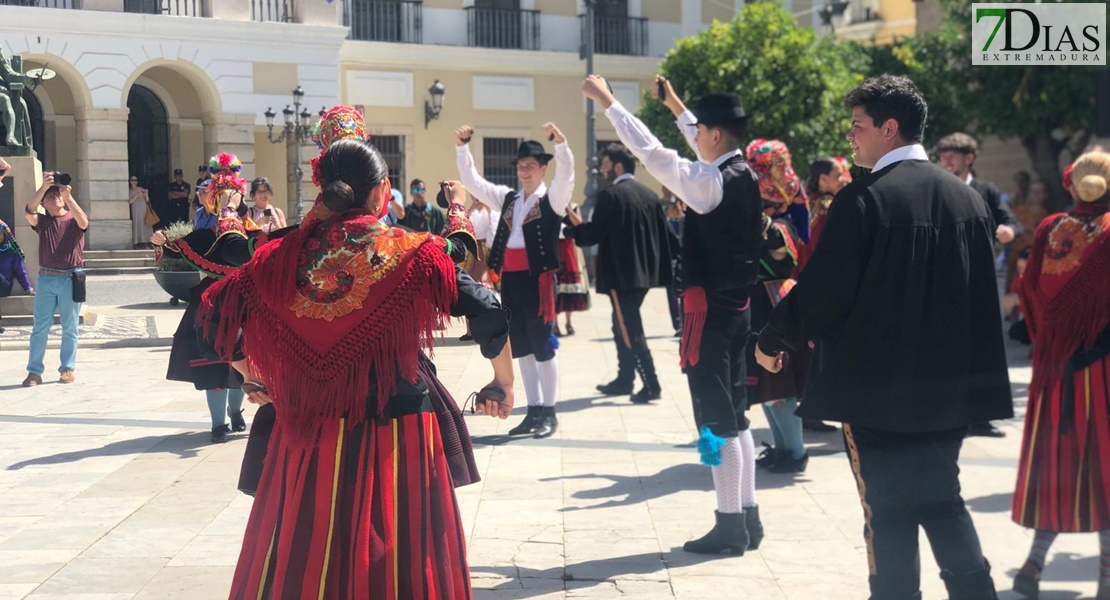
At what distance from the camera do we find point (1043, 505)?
15.2 feet

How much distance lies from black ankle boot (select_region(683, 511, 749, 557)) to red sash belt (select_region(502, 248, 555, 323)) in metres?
2.99

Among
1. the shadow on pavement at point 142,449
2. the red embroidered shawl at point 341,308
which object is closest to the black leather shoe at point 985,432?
the shadow on pavement at point 142,449

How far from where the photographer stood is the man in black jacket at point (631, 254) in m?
9.05

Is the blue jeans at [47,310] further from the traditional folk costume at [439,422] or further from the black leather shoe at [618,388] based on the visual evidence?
the traditional folk costume at [439,422]

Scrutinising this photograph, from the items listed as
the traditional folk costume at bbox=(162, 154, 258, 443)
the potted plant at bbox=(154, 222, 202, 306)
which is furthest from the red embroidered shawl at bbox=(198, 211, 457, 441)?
the potted plant at bbox=(154, 222, 202, 306)

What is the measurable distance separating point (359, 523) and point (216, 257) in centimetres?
137

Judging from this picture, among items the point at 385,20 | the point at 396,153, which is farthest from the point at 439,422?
the point at 385,20

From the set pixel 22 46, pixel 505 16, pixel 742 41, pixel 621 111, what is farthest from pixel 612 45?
pixel 621 111

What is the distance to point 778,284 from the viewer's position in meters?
6.53

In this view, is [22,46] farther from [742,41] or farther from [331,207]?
[331,207]

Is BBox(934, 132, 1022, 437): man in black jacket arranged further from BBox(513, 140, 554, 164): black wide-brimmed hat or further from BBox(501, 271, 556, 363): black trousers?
BBox(501, 271, 556, 363): black trousers

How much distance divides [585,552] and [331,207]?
231 centimetres

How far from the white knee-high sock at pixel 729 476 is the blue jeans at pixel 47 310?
6.94m

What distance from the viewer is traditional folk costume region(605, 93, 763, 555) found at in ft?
16.4
